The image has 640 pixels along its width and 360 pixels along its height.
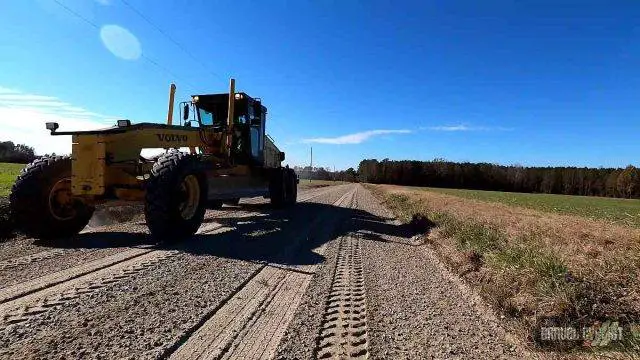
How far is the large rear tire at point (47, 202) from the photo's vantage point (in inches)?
264

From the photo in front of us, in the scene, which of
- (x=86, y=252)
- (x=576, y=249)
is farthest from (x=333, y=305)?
(x=576, y=249)

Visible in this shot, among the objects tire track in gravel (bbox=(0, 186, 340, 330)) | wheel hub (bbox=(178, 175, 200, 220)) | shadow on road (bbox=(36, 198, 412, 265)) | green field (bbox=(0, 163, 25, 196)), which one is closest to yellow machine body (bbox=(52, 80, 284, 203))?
wheel hub (bbox=(178, 175, 200, 220))

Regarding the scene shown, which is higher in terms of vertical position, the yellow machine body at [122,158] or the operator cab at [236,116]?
the operator cab at [236,116]

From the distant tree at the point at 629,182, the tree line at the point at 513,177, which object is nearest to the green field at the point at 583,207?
the distant tree at the point at 629,182

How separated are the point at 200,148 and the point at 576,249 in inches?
330

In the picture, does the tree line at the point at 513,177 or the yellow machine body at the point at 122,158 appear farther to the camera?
the tree line at the point at 513,177

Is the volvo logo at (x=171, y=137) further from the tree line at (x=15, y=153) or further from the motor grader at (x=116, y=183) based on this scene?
the tree line at (x=15, y=153)

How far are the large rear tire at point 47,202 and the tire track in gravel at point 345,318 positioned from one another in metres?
4.88

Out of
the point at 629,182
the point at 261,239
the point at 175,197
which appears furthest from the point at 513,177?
the point at 175,197

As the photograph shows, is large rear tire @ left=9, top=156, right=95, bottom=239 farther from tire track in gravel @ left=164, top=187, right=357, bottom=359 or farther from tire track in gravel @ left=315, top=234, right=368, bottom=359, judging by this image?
tire track in gravel @ left=315, top=234, right=368, bottom=359

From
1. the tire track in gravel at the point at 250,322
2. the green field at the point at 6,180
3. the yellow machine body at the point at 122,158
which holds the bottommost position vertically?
the tire track in gravel at the point at 250,322

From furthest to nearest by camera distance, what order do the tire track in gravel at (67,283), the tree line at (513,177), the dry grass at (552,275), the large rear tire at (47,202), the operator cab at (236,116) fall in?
the tree line at (513,177), the operator cab at (236,116), the large rear tire at (47,202), the dry grass at (552,275), the tire track in gravel at (67,283)

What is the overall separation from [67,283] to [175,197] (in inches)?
111

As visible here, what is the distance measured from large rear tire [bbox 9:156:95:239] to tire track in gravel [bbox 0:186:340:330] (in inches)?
48.1
